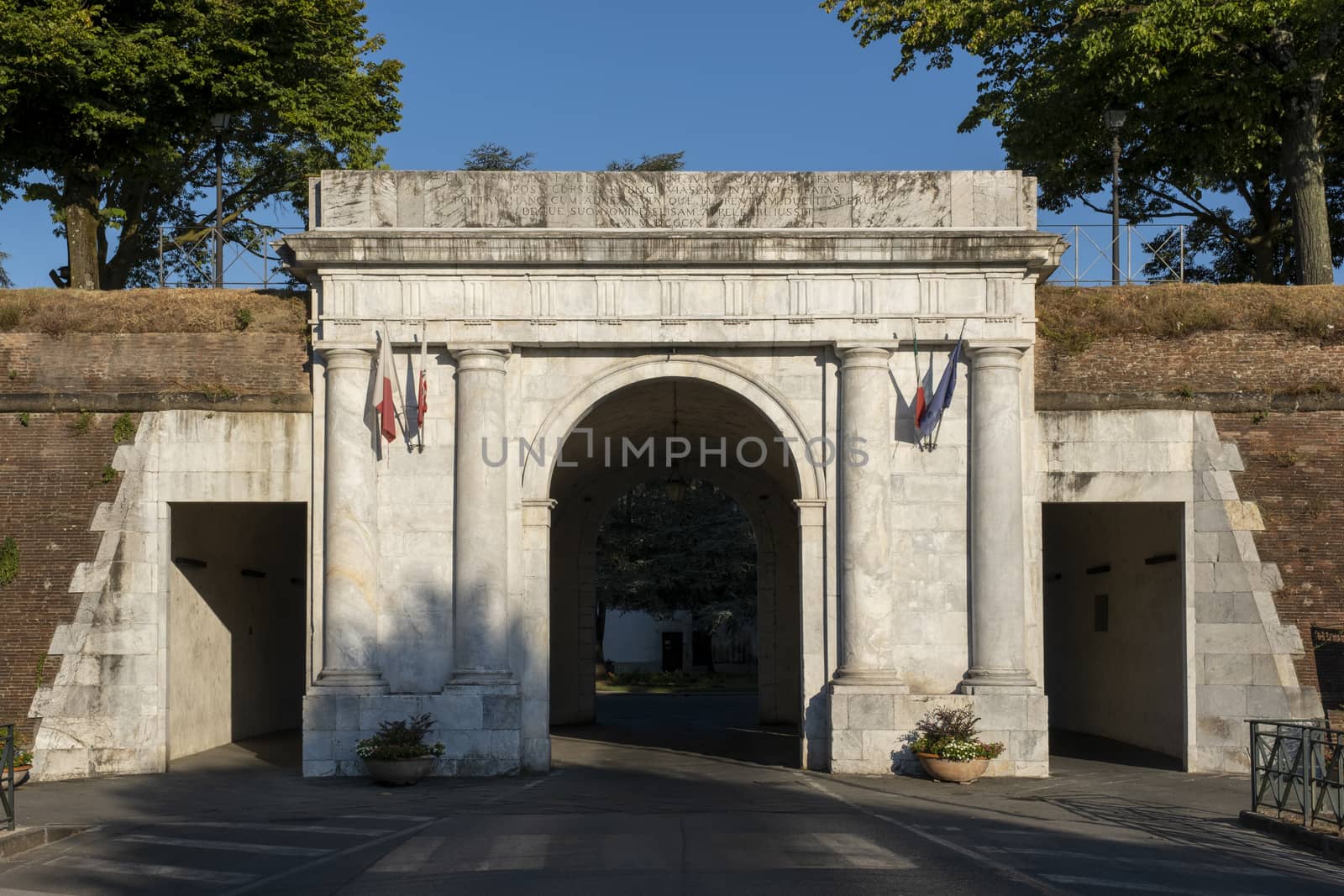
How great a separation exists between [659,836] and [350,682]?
25.0 ft

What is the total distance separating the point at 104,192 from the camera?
40500 mm

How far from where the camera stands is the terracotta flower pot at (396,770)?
64.2 feet

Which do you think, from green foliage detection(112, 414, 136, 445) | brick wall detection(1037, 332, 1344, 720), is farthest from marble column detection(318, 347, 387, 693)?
brick wall detection(1037, 332, 1344, 720)

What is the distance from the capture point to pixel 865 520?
21141mm

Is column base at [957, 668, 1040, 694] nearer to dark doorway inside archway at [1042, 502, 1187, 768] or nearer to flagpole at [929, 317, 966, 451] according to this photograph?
dark doorway inside archway at [1042, 502, 1187, 768]

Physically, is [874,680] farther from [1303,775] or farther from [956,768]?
[1303,775]

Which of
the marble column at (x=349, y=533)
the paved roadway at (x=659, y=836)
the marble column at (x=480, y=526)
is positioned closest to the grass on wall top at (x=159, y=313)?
the marble column at (x=349, y=533)

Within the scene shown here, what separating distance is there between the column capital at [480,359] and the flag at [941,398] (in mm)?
5911

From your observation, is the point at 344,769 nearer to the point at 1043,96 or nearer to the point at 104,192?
the point at 1043,96

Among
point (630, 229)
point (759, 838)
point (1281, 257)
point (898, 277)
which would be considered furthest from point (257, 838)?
point (1281, 257)

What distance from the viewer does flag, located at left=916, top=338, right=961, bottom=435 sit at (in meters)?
20.8

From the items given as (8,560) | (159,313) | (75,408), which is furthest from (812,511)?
(8,560)

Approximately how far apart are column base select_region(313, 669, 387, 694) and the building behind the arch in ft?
0.11

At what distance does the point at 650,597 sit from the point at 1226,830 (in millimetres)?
33584
